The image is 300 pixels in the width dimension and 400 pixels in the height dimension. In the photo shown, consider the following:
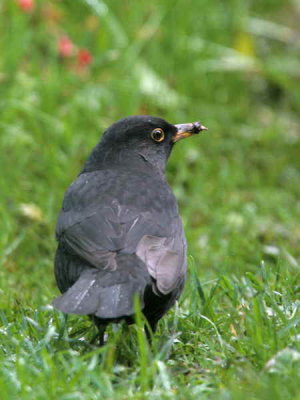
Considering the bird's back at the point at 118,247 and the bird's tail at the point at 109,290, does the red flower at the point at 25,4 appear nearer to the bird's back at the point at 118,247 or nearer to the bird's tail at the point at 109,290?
the bird's back at the point at 118,247

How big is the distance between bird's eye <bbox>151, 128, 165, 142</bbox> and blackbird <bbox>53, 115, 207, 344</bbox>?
8 centimetres

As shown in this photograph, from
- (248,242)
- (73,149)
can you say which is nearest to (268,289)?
(248,242)

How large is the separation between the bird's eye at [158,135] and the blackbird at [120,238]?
78 millimetres

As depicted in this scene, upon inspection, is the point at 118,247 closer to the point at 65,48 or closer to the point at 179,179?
the point at 179,179

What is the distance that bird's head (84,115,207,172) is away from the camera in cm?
500

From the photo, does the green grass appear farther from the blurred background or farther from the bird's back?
the bird's back

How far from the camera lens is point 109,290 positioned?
363 cm

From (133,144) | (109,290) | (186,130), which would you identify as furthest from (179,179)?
(109,290)

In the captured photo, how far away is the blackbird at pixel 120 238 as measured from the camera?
144 inches

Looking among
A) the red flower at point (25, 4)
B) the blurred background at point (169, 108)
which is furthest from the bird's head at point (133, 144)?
the red flower at point (25, 4)

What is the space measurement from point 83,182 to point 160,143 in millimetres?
734

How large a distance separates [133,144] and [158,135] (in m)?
0.19

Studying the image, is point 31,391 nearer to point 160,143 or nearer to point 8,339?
point 8,339

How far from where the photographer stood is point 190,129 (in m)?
5.32
